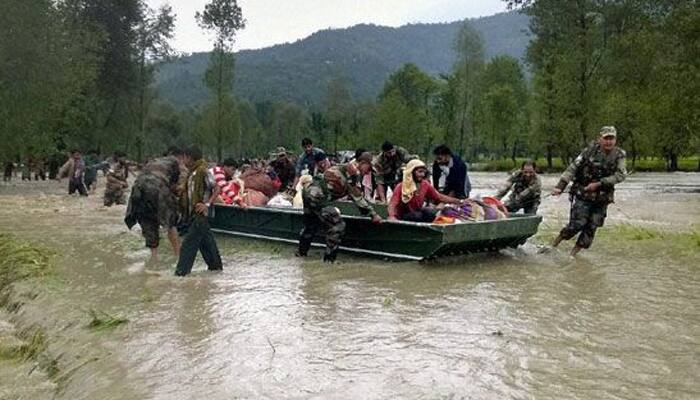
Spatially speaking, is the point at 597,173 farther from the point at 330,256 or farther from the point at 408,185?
the point at 330,256

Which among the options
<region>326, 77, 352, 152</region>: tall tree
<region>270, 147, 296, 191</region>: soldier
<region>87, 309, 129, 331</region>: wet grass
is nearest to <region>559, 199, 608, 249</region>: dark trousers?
<region>87, 309, 129, 331</region>: wet grass

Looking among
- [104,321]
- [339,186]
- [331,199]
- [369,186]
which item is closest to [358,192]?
[339,186]

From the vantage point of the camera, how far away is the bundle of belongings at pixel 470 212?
10.7m

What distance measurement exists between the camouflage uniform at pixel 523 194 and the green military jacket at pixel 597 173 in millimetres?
2082

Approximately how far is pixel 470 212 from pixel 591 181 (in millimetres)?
1808

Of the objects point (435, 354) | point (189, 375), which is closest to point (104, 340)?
point (189, 375)

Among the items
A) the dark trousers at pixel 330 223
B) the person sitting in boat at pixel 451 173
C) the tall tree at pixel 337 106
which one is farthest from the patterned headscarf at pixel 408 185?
the tall tree at pixel 337 106

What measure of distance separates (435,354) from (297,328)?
60.8 inches

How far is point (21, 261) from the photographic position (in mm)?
11273

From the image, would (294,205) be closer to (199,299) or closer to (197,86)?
(199,299)

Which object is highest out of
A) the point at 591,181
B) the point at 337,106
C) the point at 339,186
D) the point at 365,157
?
the point at 337,106

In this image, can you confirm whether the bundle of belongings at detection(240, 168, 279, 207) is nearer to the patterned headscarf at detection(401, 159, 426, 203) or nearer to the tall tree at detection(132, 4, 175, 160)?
the patterned headscarf at detection(401, 159, 426, 203)

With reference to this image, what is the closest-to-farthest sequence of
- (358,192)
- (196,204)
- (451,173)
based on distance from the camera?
(196,204) < (358,192) < (451,173)

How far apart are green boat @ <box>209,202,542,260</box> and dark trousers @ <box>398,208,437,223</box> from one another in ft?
1.49
